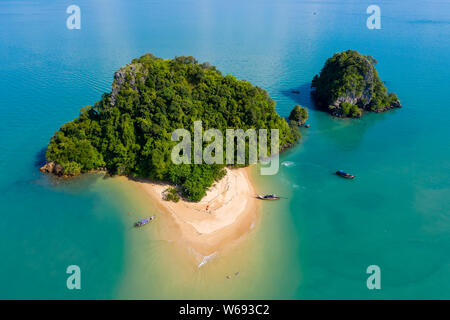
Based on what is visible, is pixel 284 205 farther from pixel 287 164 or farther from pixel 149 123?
pixel 149 123

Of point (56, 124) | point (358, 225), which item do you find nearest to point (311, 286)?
point (358, 225)

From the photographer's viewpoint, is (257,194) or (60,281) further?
(257,194)

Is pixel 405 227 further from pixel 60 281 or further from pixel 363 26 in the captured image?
pixel 363 26

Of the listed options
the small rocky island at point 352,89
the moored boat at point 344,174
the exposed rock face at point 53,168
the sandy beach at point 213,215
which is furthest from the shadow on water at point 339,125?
the exposed rock face at point 53,168

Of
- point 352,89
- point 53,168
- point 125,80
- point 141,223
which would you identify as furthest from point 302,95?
point 53,168

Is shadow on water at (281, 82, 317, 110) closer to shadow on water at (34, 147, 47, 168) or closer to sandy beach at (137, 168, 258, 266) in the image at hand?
sandy beach at (137, 168, 258, 266)

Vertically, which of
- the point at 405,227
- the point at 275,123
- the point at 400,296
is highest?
the point at 275,123
